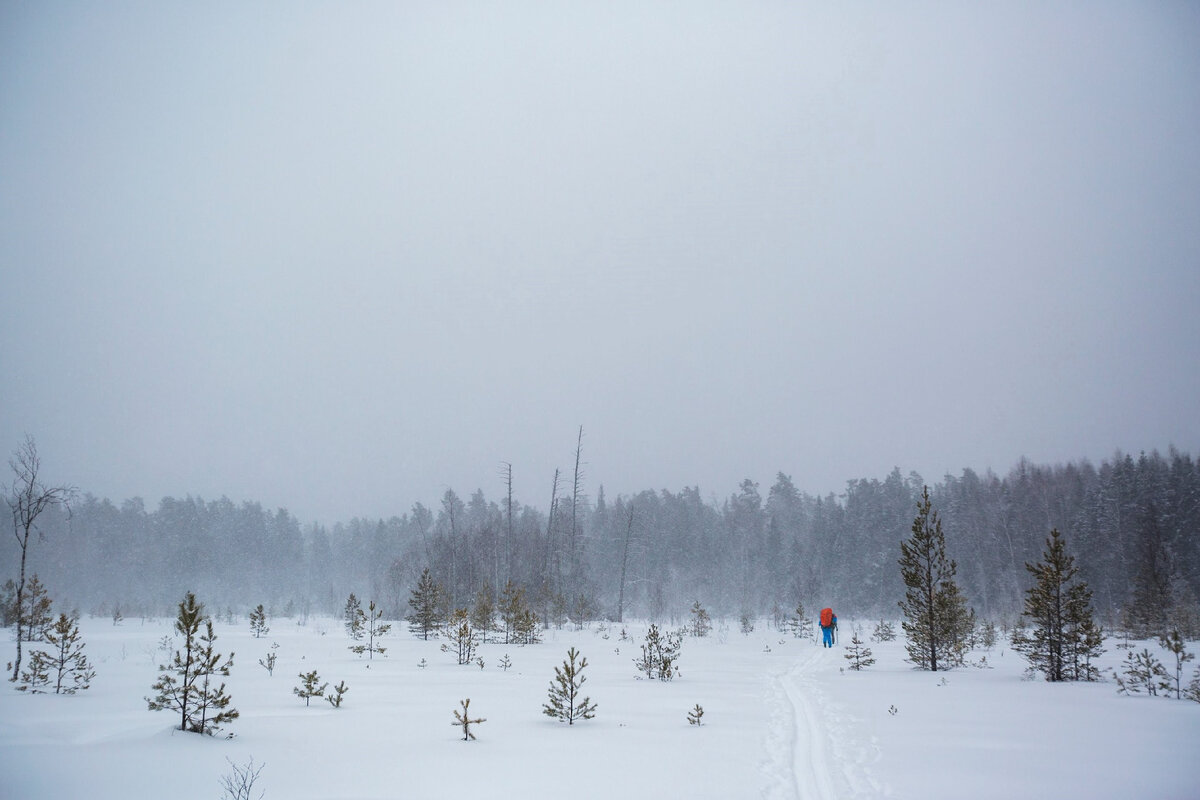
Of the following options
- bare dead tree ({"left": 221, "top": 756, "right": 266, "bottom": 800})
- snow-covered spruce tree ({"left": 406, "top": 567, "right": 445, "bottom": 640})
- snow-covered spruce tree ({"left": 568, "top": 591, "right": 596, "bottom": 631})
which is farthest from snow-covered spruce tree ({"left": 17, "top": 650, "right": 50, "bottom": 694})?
snow-covered spruce tree ({"left": 568, "top": 591, "right": 596, "bottom": 631})

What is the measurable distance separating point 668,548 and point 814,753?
6832 cm

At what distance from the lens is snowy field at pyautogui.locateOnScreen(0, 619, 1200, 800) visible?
6574 millimetres

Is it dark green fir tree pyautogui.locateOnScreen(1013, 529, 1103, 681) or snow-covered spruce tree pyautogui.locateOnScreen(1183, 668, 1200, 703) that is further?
dark green fir tree pyautogui.locateOnScreen(1013, 529, 1103, 681)

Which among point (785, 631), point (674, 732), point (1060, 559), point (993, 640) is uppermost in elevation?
point (1060, 559)

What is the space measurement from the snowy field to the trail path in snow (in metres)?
0.04

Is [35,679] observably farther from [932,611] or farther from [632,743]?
[932,611]

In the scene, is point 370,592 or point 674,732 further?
point 370,592

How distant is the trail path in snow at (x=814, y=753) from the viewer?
6754mm

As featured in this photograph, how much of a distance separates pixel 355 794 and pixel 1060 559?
1653 centimetres

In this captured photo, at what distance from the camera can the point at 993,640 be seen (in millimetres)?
25094

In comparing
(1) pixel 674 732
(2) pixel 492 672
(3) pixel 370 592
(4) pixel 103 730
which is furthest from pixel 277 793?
(3) pixel 370 592

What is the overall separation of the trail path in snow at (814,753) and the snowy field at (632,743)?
4 cm

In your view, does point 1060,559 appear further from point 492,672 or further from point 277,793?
point 277,793

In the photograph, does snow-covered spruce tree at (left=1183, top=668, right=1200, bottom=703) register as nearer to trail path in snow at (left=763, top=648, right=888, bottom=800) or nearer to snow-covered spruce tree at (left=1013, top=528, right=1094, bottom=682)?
snow-covered spruce tree at (left=1013, top=528, right=1094, bottom=682)
